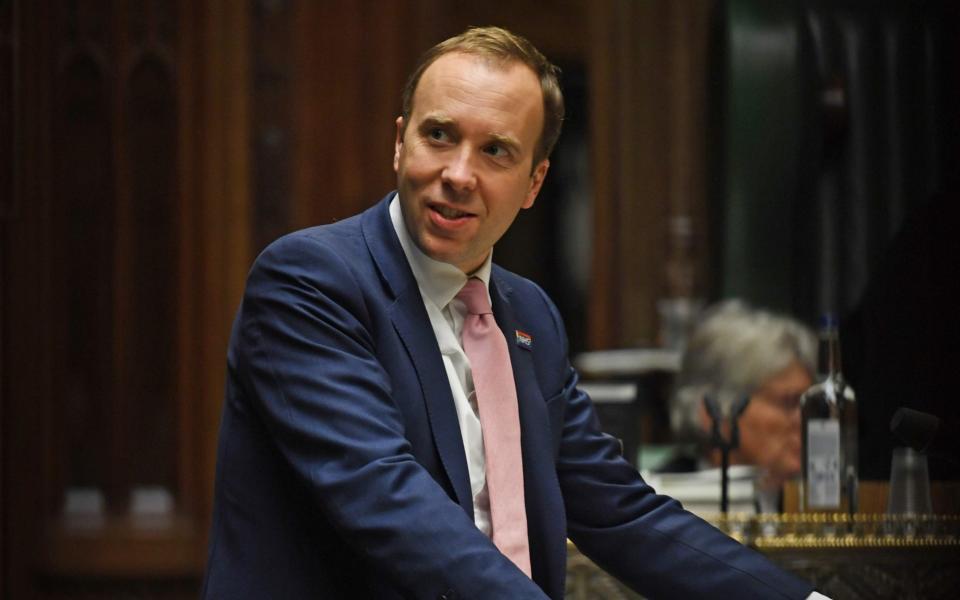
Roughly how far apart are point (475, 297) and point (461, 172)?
0.23 metres

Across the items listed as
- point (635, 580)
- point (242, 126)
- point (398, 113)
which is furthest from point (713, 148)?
point (635, 580)

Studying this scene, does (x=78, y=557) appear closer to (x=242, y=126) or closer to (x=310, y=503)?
(x=242, y=126)

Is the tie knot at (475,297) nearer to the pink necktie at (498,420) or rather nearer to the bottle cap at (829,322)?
the pink necktie at (498,420)

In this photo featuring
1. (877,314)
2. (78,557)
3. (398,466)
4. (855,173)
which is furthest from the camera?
(78,557)

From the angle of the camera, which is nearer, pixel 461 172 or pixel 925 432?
pixel 461 172

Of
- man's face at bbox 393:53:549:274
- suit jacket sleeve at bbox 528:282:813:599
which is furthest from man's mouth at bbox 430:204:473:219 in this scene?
suit jacket sleeve at bbox 528:282:813:599

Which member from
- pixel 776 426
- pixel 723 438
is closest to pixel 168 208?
pixel 776 426

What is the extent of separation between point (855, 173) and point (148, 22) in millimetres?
2441

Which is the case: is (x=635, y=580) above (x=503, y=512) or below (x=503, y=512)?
below

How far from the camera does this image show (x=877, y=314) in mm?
3443

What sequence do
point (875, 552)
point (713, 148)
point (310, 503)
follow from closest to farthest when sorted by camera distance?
point (310, 503) < point (875, 552) < point (713, 148)

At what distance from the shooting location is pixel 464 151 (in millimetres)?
1940

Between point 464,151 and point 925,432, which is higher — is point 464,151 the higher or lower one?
the higher one

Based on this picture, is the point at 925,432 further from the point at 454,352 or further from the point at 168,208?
the point at 168,208
